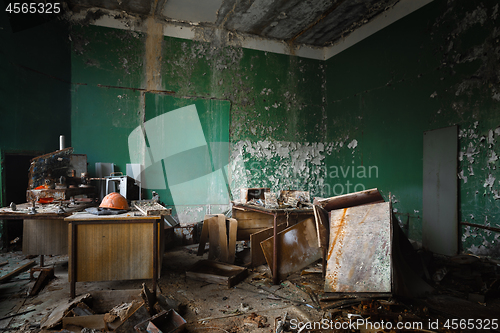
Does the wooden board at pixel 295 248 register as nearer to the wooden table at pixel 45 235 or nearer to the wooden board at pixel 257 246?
the wooden board at pixel 257 246

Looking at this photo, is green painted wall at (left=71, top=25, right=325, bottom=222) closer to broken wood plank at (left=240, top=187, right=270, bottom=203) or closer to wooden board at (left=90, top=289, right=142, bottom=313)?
broken wood plank at (left=240, top=187, right=270, bottom=203)

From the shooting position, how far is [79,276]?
2.82 meters

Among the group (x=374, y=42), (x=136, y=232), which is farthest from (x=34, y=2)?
(x=374, y=42)

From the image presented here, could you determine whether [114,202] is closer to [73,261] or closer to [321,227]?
[73,261]

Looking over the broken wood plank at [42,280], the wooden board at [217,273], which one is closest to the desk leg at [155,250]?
the wooden board at [217,273]

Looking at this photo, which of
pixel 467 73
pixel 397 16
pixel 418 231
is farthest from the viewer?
pixel 397 16

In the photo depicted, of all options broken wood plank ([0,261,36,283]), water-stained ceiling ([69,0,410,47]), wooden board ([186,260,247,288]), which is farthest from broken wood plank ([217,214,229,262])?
water-stained ceiling ([69,0,410,47])

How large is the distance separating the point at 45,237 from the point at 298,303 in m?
3.26

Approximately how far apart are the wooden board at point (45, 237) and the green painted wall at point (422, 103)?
5.18 metres

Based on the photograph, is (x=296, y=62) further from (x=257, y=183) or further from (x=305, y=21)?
(x=257, y=183)

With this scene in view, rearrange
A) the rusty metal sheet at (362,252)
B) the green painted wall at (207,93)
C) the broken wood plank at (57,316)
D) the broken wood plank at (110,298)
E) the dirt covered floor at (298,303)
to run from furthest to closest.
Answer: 1. the green painted wall at (207,93)
2. the rusty metal sheet at (362,252)
3. the broken wood plank at (110,298)
4. the dirt covered floor at (298,303)
5. the broken wood plank at (57,316)

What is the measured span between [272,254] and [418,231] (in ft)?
8.82

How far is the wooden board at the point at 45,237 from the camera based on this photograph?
352cm

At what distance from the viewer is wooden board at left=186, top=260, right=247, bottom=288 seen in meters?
3.23
